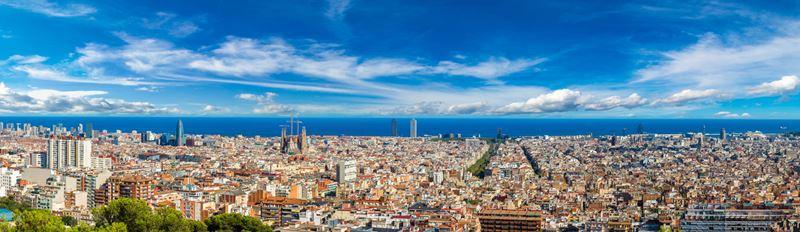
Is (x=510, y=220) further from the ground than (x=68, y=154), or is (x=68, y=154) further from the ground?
(x=68, y=154)

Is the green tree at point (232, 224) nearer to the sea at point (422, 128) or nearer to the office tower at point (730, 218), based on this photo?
the office tower at point (730, 218)

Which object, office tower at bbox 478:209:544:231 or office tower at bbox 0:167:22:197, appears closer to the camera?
office tower at bbox 478:209:544:231

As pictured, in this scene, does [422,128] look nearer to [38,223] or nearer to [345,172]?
[345,172]

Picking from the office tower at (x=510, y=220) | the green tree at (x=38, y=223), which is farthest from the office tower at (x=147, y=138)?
the green tree at (x=38, y=223)

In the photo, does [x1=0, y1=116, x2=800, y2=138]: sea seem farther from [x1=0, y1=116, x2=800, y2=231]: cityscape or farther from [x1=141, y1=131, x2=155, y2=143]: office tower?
[x1=0, y1=116, x2=800, y2=231]: cityscape

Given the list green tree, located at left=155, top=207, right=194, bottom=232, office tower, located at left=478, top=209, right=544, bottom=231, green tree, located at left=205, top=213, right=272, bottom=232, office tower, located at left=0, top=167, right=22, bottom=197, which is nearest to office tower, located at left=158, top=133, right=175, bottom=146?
office tower, located at left=0, top=167, right=22, bottom=197

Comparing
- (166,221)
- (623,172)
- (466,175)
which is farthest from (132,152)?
(166,221)

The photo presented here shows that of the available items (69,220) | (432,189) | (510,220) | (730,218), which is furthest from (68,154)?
(730,218)
